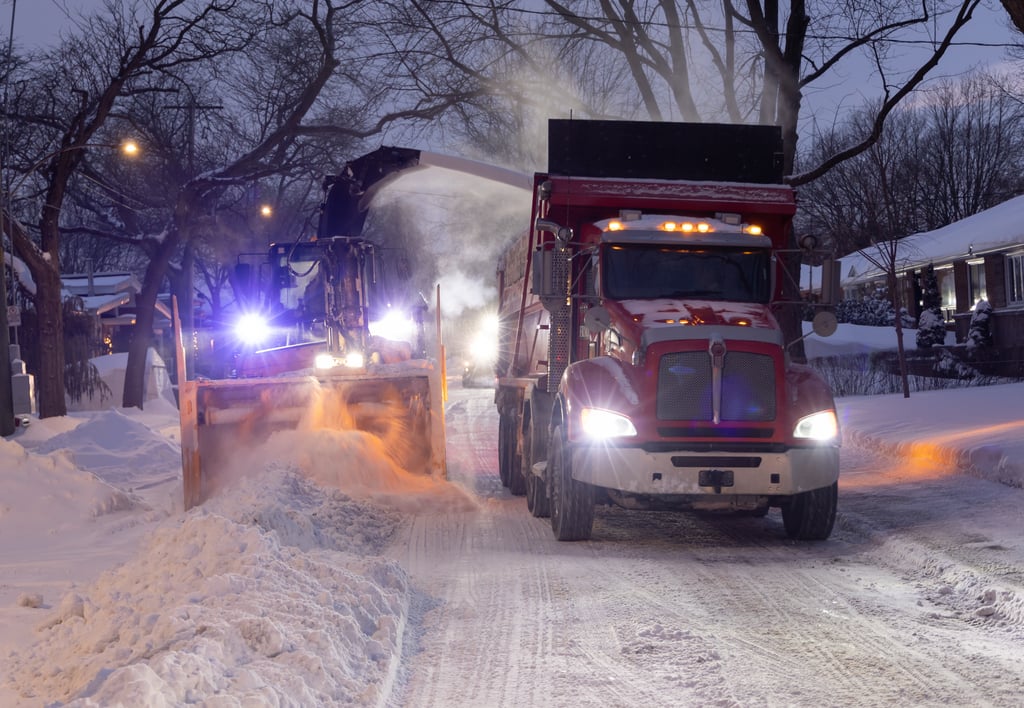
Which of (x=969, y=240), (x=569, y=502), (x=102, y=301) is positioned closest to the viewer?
(x=569, y=502)

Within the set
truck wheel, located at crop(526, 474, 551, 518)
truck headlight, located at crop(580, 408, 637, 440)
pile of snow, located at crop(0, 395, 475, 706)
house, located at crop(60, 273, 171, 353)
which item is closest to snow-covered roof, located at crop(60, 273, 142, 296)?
house, located at crop(60, 273, 171, 353)

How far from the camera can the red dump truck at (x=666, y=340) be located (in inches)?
356

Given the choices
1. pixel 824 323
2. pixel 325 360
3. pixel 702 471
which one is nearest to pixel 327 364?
pixel 325 360

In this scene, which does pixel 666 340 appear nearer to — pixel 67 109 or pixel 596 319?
Answer: pixel 596 319

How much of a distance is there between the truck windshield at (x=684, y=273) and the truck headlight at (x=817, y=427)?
142 cm

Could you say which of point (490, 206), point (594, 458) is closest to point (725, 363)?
point (594, 458)

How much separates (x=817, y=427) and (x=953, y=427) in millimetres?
7413

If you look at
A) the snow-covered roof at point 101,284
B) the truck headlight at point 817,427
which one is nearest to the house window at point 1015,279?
the truck headlight at point 817,427

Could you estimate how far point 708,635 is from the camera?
643 centimetres

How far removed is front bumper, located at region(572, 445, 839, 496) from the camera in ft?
29.3

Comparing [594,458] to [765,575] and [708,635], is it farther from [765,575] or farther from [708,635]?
[708,635]

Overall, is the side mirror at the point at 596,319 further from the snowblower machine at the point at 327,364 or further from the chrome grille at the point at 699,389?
the snowblower machine at the point at 327,364

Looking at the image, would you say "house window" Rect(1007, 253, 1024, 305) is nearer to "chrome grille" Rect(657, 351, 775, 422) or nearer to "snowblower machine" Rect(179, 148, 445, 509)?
"snowblower machine" Rect(179, 148, 445, 509)

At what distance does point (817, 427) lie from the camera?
9.19 metres
